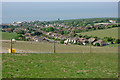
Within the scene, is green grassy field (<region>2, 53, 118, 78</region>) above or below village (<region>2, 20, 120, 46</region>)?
below

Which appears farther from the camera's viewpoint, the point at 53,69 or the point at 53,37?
the point at 53,37

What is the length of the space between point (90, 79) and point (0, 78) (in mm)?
3579

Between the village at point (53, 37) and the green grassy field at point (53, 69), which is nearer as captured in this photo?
the green grassy field at point (53, 69)

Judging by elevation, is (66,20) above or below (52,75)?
above

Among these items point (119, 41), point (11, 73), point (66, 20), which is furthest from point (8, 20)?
point (66, 20)

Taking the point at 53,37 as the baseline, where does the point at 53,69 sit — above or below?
below

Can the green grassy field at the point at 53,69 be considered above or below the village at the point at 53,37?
below

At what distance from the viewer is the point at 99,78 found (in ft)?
27.5

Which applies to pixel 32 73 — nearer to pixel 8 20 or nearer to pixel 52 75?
pixel 52 75

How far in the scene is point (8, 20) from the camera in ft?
119

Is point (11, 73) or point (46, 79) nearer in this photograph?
point (46, 79)

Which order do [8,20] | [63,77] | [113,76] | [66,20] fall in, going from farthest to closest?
1. [66,20]
2. [8,20]
3. [113,76]
4. [63,77]

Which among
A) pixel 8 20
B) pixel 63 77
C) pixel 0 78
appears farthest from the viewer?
pixel 8 20

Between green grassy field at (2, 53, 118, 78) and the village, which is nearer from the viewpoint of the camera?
green grassy field at (2, 53, 118, 78)
